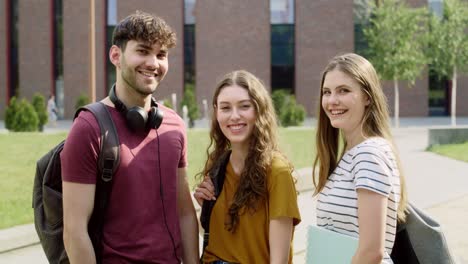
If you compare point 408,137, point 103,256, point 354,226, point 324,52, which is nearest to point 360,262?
point 354,226

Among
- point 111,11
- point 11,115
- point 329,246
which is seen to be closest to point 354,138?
point 329,246

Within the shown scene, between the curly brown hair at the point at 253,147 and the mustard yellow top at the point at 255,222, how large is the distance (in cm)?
3

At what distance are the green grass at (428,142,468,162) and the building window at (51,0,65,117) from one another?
1040 inches

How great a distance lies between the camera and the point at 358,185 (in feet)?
7.83

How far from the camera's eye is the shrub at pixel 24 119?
2362cm

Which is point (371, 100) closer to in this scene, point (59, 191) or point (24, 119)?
point (59, 191)

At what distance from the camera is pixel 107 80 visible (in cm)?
3719

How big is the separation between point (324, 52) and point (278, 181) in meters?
34.0

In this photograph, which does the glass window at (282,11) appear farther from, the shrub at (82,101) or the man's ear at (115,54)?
the man's ear at (115,54)

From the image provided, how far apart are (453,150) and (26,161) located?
36.8 ft

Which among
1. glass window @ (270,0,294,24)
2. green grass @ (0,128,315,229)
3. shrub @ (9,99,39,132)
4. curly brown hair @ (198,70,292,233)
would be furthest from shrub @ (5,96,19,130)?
curly brown hair @ (198,70,292,233)

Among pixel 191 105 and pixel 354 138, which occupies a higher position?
pixel 354 138

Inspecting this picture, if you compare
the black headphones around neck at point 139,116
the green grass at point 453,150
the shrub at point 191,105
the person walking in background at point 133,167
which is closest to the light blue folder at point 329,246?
the person walking in background at point 133,167

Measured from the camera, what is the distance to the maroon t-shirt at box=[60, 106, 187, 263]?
2.40 meters
